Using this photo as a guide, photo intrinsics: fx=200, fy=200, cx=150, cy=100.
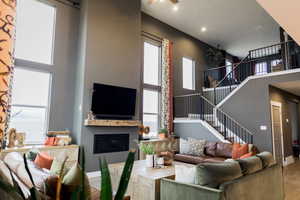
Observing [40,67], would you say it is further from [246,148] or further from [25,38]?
[246,148]

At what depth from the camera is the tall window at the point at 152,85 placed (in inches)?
298

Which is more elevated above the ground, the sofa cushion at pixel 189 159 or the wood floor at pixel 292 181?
the sofa cushion at pixel 189 159

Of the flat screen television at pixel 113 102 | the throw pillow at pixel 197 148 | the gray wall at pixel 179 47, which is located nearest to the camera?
the flat screen television at pixel 113 102

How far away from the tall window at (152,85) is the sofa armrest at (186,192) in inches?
190

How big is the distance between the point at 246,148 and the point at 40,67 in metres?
5.74

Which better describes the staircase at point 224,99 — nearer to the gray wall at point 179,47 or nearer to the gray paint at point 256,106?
the gray paint at point 256,106

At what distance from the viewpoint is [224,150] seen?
5.77 meters

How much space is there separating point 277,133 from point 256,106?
1.17 m

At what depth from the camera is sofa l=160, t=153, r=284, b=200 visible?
2.21 metres

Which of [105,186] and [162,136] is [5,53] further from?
[162,136]

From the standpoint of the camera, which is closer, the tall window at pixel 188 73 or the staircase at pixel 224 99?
the staircase at pixel 224 99

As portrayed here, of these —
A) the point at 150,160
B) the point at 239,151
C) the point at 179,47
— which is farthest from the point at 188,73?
the point at 150,160

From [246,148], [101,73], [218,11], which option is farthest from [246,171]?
[218,11]

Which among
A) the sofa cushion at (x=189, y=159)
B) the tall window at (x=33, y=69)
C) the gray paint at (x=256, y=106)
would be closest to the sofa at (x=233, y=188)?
the sofa cushion at (x=189, y=159)
